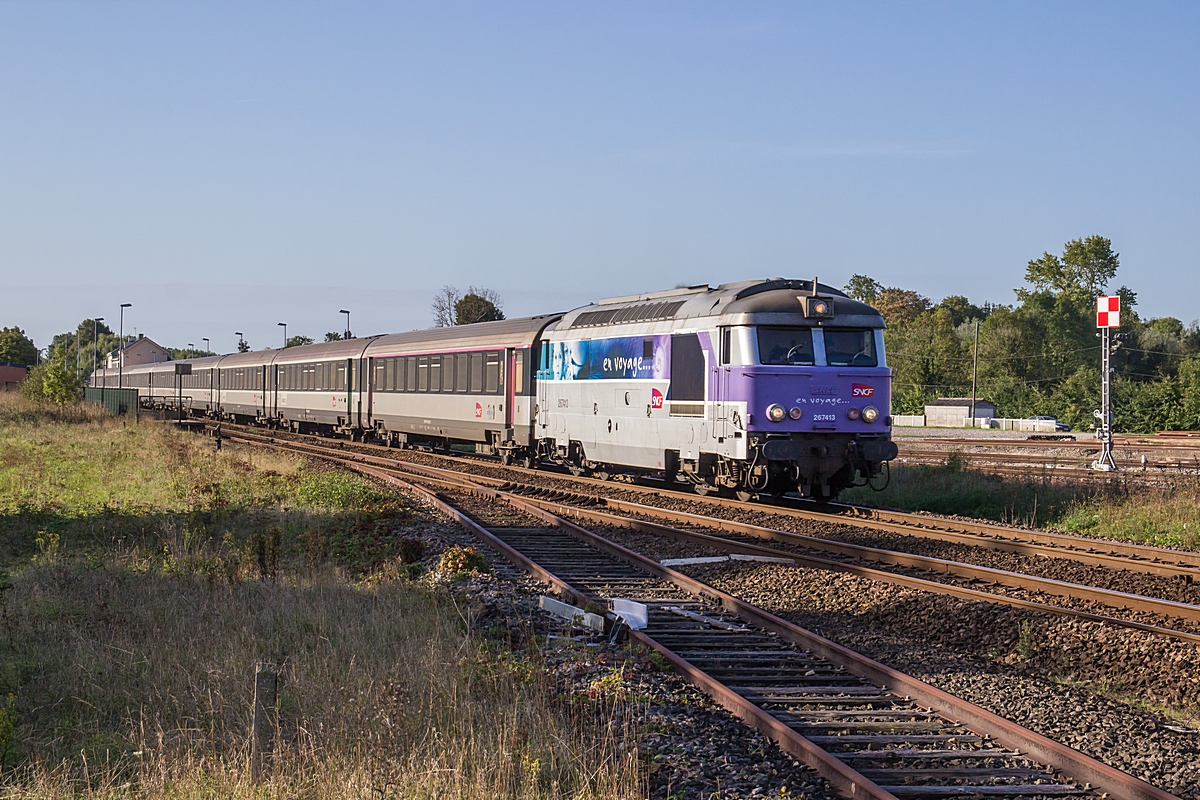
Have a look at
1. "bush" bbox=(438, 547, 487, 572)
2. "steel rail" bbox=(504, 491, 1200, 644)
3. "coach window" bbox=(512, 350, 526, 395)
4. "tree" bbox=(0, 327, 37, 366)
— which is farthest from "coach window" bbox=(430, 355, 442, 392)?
"tree" bbox=(0, 327, 37, 366)

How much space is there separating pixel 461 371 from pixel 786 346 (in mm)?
13240

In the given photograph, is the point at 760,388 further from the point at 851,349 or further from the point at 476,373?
the point at 476,373

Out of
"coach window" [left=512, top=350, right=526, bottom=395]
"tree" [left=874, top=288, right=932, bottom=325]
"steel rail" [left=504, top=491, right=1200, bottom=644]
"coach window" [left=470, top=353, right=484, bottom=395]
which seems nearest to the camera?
"steel rail" [left=504, top=491, right=1200, bottom=644]

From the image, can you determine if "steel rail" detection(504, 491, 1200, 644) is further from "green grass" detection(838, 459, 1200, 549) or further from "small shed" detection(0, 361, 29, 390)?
"small shed" detection(0, 361, 29, 390)

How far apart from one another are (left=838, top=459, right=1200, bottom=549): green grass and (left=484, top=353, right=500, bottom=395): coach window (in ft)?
29.1

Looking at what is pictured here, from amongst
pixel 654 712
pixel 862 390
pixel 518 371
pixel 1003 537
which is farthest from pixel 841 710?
pixel 518 371

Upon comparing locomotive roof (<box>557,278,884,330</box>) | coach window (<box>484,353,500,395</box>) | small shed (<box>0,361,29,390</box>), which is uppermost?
small shed (<box>0,361,29,390</box>)

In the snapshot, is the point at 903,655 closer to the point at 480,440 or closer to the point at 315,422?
the point at 480,440

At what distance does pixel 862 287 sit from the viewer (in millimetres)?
118812

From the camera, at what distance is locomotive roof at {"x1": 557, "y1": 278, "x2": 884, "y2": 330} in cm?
1631

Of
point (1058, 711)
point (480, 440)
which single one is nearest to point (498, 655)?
point (1058, 711)

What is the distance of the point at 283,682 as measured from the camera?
7.30 meters

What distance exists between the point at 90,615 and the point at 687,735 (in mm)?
6487

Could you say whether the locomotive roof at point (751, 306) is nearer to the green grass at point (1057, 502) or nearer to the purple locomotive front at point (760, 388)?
the purple locomotive front at point (760, 388)
